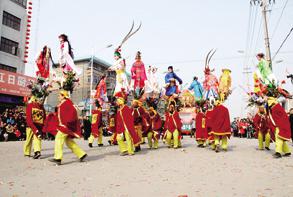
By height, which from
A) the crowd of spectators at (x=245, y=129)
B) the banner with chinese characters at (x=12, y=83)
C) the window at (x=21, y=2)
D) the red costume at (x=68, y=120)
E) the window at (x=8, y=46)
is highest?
the window at (x=21, y=2)

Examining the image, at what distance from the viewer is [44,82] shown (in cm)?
919

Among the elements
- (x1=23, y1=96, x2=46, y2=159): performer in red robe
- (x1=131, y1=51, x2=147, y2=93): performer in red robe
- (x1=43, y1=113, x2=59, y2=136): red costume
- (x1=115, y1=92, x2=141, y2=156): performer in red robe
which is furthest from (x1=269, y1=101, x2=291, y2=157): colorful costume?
(x1=23, y1=96, x2=46, y2=159): performer in red robe

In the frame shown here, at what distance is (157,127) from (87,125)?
26.4 ft

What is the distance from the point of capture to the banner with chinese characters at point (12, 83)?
72.4 feet

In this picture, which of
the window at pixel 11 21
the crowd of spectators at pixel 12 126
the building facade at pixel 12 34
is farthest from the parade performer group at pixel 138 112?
the window at pixel 11 21

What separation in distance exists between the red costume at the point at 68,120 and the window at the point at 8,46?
67.0 ft

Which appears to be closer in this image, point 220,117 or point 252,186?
point 252,186

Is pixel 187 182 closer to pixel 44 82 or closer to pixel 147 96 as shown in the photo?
pixel 44 82

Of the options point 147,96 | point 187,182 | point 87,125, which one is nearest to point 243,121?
point 87,125

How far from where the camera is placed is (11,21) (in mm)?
25844

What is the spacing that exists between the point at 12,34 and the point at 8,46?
47.6 inches

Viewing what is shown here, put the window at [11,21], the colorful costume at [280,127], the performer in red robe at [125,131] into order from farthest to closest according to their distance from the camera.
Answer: the window at [11,21] → the performer in red robe at [125,131] → the colorful costume at [280,127]

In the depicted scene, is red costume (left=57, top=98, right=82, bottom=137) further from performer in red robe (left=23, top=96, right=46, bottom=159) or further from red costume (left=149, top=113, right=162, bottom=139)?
red costume (left=149, top=113, right=162, bottom=139)

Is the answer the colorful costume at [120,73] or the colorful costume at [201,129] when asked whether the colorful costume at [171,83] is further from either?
the colorful costume at [120,73]
